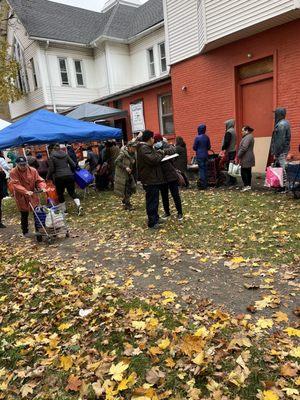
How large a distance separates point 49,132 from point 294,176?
274 inches

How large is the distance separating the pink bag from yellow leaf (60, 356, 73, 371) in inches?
257

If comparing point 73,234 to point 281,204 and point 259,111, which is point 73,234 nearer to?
point 281,204

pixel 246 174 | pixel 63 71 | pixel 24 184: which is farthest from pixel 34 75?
pixel 246 174

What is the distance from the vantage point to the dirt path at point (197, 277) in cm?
373

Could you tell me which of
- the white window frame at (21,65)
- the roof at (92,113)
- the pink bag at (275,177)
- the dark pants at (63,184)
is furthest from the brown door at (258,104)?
the white window frame at (21,65)

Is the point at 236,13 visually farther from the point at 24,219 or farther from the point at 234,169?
the point at 24,219

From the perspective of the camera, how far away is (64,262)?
5.73 m

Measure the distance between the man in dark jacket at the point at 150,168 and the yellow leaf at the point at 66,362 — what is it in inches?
152

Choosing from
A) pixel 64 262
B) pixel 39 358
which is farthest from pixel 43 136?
pixel 39 358

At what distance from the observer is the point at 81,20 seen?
24.9 metres

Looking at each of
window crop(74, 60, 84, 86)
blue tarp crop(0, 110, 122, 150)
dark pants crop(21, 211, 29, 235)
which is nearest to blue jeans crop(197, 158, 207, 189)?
blue tarp crop(0, 110, 122, 150)

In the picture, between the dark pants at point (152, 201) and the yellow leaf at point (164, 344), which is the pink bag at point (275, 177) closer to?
the dark pants at point (152, 201)

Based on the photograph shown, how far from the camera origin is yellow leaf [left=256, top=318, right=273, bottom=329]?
324 cm

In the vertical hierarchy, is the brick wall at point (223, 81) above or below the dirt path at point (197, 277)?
above
